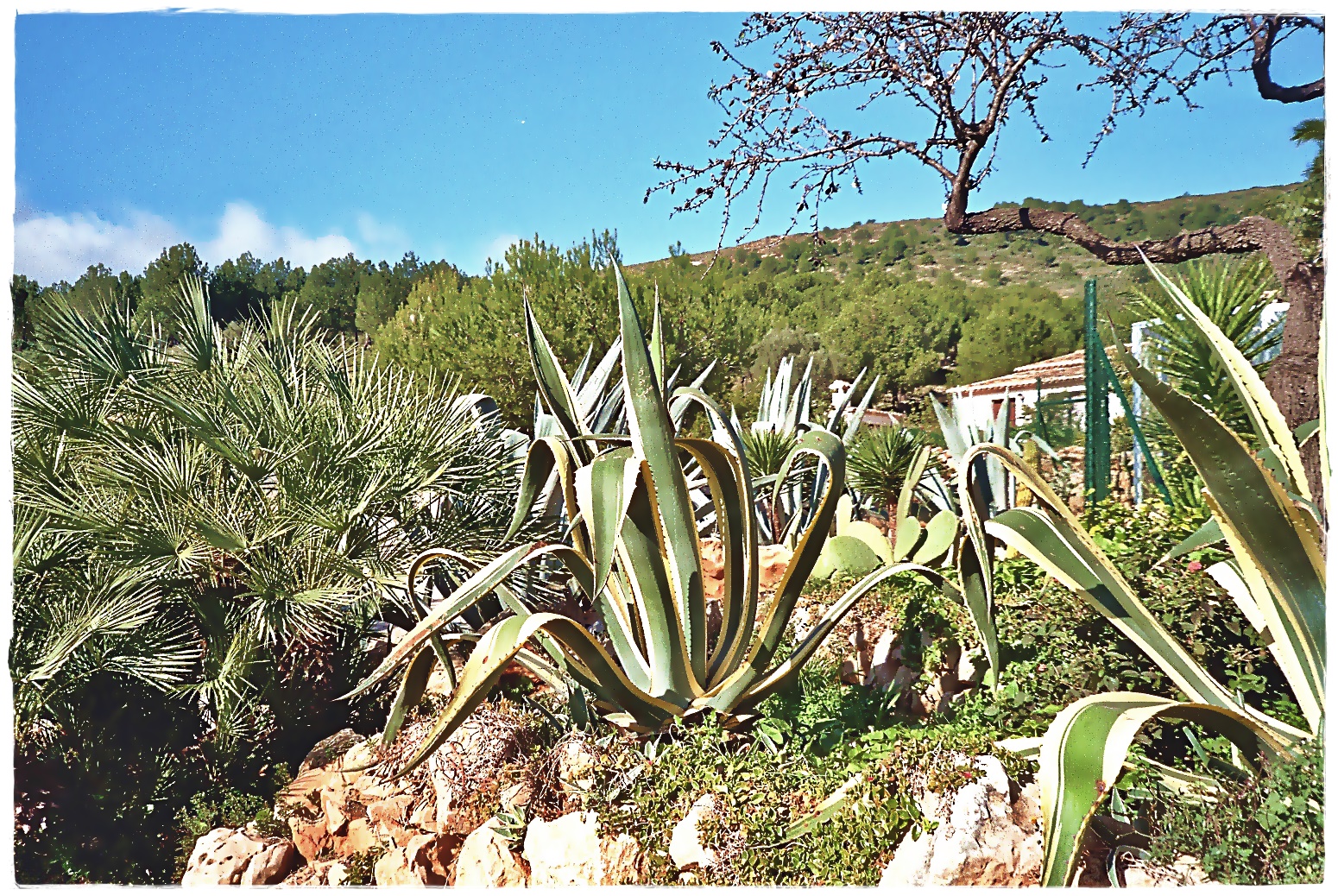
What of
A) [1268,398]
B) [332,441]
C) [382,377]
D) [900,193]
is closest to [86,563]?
[332,441]

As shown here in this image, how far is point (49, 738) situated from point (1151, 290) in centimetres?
721

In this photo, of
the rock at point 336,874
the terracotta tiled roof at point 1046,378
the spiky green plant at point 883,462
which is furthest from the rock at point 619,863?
the terracotta tiled roof at point 1046,378

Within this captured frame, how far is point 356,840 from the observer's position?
2.02m

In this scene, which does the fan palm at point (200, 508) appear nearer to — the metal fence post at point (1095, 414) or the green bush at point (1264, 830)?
the green bush at point (1264, 830)

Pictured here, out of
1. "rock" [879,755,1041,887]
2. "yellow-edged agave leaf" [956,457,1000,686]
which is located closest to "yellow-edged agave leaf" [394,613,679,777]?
"rock" [879,755,1041,887]

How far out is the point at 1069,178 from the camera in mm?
7066

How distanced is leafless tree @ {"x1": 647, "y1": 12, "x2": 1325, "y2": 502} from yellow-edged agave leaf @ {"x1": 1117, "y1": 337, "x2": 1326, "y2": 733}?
840mm

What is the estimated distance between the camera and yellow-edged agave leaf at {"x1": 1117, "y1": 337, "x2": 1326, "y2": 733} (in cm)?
143

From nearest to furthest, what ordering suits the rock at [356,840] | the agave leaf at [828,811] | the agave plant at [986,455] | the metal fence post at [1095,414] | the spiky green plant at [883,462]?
1. the agave leaf at [828,811]
2. the rock at [356,840]
3. the metal fence post at [1095,414]
4. the agave plant at [986,455]
5. the spiky green plant at [883,462]

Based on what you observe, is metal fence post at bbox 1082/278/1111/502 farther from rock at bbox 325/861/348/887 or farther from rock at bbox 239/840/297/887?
rock at bbox 239/840/297/887

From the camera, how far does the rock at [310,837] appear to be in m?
2.04

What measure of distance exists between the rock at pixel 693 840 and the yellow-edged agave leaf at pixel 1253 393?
125 cm

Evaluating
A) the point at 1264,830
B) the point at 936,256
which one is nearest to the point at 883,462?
the point at 1264,830

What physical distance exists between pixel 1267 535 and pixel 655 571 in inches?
45.7
